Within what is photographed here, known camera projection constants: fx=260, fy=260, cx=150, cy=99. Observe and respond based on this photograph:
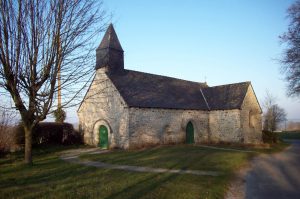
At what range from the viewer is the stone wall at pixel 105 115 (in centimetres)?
1922

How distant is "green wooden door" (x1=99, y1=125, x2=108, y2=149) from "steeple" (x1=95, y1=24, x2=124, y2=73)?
15.7ft

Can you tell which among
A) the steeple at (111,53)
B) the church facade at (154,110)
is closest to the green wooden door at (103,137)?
the church facade at (154,110)

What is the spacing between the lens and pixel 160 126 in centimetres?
2080

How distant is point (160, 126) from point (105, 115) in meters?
4.49

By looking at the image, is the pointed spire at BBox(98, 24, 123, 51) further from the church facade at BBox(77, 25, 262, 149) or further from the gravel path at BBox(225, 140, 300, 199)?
the gravel path at BBox(225, 140, 300, 199)

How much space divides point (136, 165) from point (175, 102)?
1149 cm

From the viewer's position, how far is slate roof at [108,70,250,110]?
805 inches

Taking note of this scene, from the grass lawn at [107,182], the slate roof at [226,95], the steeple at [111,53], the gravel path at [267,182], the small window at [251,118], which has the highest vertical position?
the steeple at [111,53]

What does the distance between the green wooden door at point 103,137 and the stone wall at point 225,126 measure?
35.3 feet

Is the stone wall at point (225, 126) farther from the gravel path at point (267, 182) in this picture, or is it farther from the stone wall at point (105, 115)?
the gravel path at point (267, 182)

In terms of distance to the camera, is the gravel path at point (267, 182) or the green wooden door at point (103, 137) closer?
the gravel path at point (267, 182)

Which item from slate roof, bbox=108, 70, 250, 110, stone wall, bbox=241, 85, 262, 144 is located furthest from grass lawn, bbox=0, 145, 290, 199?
stone wall, bbox=241, 85, 262, 144

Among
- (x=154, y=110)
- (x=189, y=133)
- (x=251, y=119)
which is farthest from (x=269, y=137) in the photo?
(x=154, y=110)

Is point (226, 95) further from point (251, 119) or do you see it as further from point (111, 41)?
point (111, 41)
